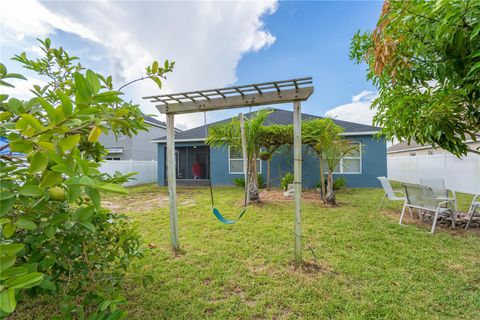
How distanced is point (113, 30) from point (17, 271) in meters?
5.64

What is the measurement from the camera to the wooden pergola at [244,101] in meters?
2.83

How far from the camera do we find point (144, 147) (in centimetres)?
1927

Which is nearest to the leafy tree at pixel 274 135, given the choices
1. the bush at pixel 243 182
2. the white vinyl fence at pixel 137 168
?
the bush at pixel 243 182

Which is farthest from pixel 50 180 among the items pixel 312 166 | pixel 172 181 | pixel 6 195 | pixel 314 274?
pixel 312 166

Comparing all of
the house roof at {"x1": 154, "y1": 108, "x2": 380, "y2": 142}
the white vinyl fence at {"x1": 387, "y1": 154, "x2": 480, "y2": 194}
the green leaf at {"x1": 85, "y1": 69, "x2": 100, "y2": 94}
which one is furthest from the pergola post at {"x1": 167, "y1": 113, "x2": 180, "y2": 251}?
the white vinyl fence at {"x1": 387, "y1": 154, "x2": 480, "y2": 194}

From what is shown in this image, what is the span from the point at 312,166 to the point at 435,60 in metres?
9.07

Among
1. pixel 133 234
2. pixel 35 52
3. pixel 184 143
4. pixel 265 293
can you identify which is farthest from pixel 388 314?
pixel 184 143

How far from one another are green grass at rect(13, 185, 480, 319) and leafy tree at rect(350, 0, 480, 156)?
1.63m

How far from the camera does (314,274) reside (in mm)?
2789

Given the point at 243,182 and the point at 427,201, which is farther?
the point at 243,182

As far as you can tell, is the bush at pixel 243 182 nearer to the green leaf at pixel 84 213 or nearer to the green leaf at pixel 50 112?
the green leaf at pixel 84 213

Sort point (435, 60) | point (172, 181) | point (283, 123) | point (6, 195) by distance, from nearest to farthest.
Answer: point (6, 195) → point (435, 60) → point (172, 181) → point (283, 123)

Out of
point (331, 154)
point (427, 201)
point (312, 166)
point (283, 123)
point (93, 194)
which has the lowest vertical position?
point (427, 201)

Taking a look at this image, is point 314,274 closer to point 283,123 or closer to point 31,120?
point 31,120
